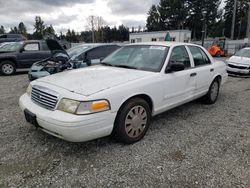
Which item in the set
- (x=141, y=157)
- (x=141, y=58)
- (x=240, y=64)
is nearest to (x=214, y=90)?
(x=141, y=58)

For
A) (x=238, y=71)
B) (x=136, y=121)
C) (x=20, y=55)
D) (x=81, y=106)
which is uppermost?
(x=20, y=55)

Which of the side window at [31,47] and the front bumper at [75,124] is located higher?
the side window at [31,47]

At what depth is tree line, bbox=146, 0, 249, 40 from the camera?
55.5 m

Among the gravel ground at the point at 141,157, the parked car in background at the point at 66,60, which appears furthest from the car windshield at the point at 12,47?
the gravel ground at the point at 141,157

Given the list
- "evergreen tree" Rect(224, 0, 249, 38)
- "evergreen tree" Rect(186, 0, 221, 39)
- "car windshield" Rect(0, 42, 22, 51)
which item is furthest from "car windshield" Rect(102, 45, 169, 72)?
"evergreen tree" Rect(224, 0, 249, 38)

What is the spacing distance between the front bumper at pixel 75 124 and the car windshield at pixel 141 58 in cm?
122

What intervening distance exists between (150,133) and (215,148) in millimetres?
1023

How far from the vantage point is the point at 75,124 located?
7.95 ft

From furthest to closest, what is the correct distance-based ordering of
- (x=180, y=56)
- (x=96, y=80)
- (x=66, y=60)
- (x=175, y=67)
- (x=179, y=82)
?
(x=66, y=60), (x=180, y=56), (x=179, y=82), (x=175, y=67), (x=96, y=80)

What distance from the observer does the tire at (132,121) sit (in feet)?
9.39

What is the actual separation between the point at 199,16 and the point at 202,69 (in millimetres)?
58039

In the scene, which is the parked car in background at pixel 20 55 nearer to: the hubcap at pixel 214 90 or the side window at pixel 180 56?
the side window at pixel 180 56

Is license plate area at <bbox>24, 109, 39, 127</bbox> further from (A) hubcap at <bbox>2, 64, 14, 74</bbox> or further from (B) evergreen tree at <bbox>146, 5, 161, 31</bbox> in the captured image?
(B) evergreen tree at <bbox>146, 5, 161, 31</bbox>

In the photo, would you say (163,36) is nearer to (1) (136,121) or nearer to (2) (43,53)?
(2) (43,53)
